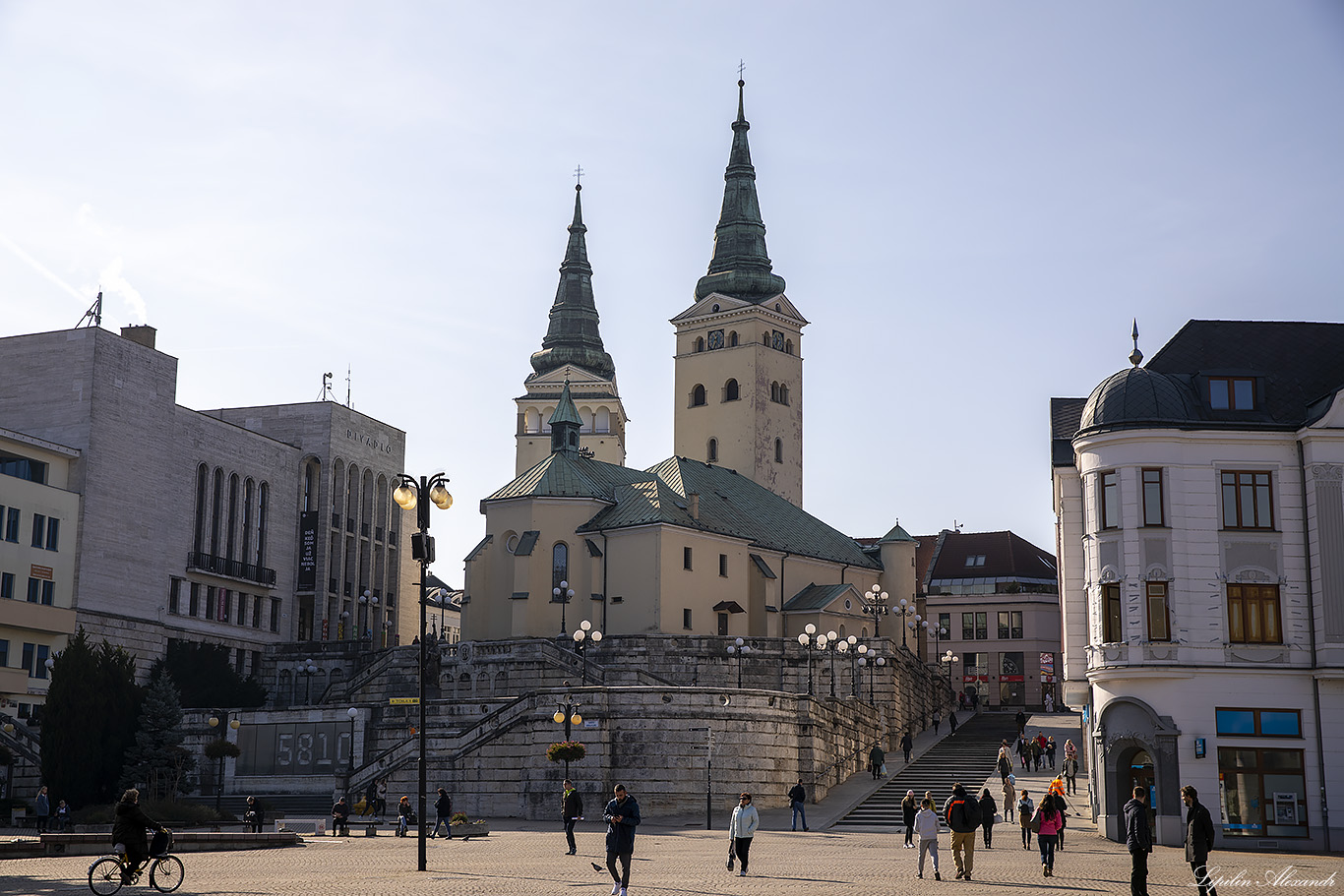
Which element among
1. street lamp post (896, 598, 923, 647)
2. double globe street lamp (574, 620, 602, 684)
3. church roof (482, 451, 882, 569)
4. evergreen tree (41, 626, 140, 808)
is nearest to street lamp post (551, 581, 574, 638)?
double globe street lamp (574, 620, 602, 684)

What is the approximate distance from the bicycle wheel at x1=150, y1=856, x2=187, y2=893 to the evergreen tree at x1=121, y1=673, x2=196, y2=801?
3574 cm

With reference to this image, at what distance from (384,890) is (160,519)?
2318 inches

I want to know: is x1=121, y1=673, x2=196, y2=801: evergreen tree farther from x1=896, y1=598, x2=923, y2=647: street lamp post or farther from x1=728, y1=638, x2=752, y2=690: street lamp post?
x1=896, y1=598, x2=923, y2=647: street lamp post

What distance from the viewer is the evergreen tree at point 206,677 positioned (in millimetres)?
77125

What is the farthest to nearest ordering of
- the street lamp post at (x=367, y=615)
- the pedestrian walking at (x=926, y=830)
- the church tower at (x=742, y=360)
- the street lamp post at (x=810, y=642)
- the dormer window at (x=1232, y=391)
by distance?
1. the church tower at (x=742, y=360)
2. the street lamp post at (x=367, y=615)
3. the street lamp post at (x=810, y=642)
4. the dormer window at (x=1232, y=391)
5. the pedestrian walking at (x=926, y=830)

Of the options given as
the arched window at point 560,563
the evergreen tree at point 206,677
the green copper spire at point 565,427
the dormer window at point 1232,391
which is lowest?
the evergreen tree at point 206,677

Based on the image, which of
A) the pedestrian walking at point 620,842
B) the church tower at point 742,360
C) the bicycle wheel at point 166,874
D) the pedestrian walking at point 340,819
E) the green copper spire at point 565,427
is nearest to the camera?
the pedestrian walking at point 620,842

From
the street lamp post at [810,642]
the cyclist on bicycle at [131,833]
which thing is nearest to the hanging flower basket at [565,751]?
the street lamp post at [810,642]

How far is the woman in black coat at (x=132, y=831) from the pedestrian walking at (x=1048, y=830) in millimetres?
16782

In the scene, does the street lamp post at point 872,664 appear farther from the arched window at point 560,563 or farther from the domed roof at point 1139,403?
the domed roof at point 1139,403

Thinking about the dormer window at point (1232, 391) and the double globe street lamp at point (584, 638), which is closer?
the dormer window at point (1232, 391)

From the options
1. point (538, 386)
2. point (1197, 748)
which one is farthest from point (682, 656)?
point (538, 386)

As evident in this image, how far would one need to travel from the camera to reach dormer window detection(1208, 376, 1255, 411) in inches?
1666

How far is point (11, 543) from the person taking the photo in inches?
2707
